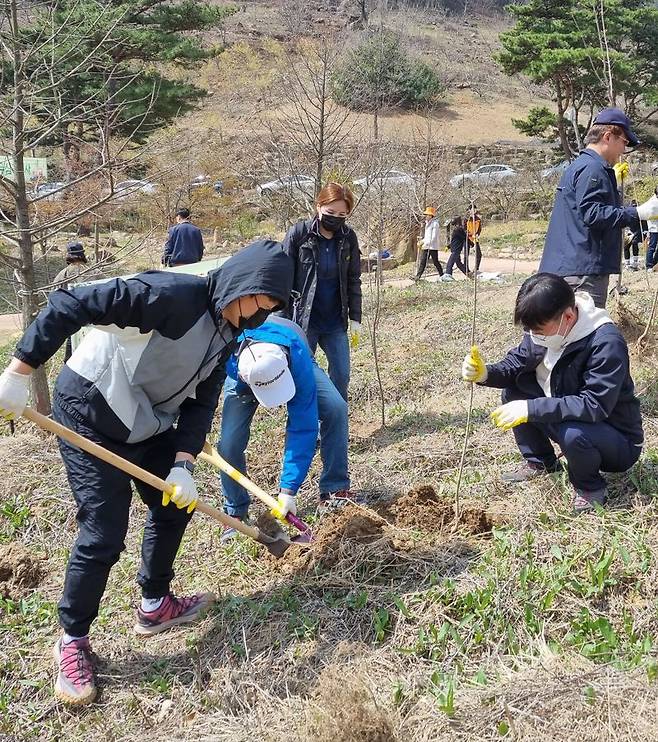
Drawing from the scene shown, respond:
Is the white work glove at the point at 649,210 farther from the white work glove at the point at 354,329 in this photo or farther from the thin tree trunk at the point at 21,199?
the thin tree trunk at the point at 21,199

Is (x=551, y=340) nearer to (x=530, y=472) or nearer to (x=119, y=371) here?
(x=530, y=472)

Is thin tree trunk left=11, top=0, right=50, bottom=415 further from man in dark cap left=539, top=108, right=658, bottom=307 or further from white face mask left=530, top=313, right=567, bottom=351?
man in dark cap left=539, top=108, right=658, bottom=307

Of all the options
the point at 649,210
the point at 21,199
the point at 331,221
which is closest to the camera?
the point at 649,210

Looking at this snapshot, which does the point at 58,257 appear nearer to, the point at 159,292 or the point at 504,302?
the point at 504,302

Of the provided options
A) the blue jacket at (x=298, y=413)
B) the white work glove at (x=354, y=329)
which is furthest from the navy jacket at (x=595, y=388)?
the white work glove at (x=354, y=329)

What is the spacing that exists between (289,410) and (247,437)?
0.43 meters

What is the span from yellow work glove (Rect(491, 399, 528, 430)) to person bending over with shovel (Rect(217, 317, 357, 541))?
760 mm

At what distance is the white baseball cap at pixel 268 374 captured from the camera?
2.61 m

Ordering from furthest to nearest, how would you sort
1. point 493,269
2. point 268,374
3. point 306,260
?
1. point 493,269
2. point 306,260
3. point 268,374

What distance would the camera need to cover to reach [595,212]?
12.0 ft

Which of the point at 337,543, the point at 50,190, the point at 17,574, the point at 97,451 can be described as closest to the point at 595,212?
the point at 337,543

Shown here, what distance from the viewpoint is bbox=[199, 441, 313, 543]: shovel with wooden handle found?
9.09ft

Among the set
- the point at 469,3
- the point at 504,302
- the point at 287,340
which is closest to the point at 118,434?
the point at 287,340

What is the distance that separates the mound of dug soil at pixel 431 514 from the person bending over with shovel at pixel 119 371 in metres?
1.06
